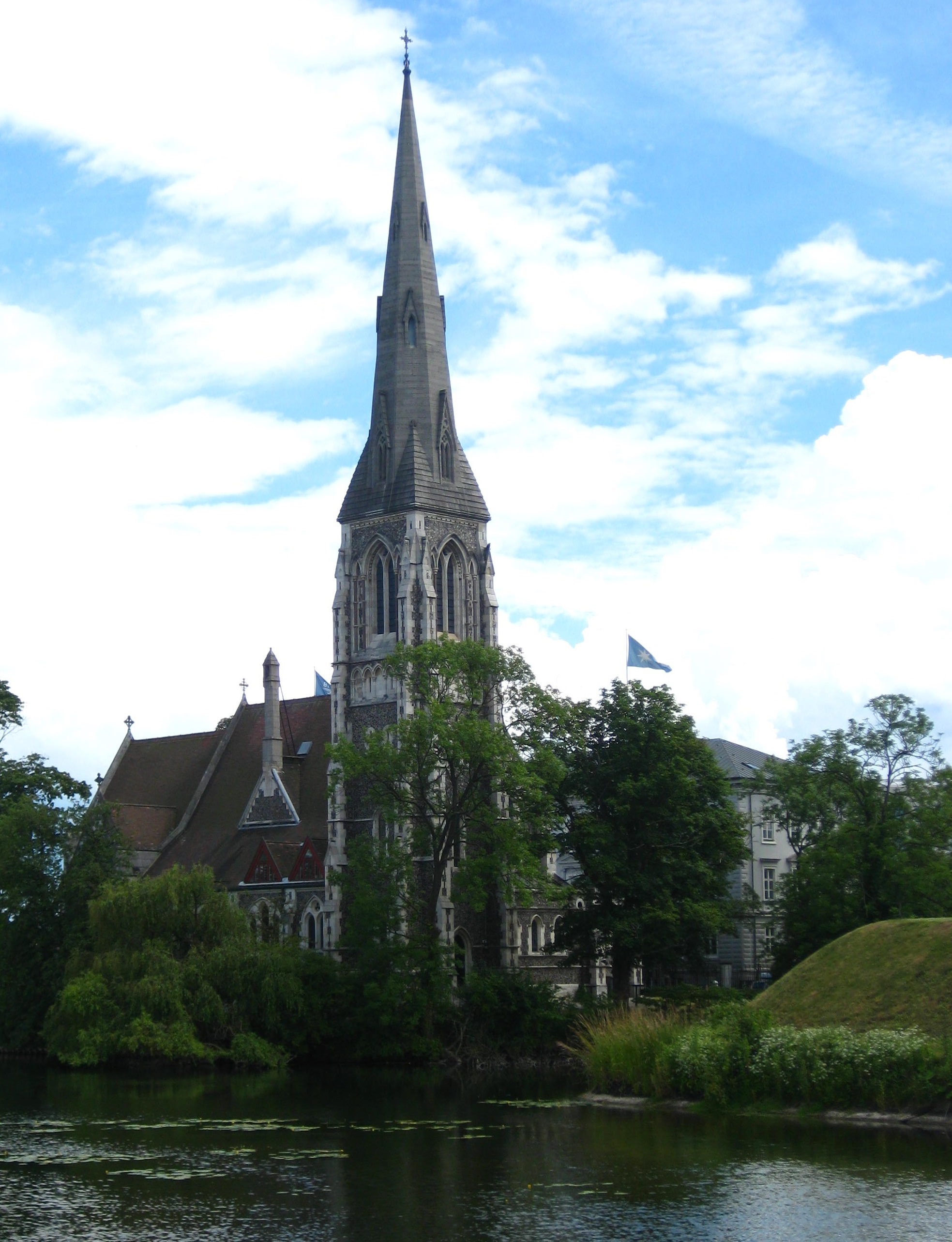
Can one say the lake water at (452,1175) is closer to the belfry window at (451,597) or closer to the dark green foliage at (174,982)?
the dark green foliage at (174,982)

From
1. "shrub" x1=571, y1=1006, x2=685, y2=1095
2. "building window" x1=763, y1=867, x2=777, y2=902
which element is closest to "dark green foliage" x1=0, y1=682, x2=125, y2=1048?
"shrub" x1=571, y1=1006, x2=685, y2=1095

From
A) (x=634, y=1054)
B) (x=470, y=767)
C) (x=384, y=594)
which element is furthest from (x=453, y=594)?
(x=634, y=1054)

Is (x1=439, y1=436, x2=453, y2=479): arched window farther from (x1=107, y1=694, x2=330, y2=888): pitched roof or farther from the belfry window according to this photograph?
(x1=107, y1=694, x2=330, y2=888): pitched roof

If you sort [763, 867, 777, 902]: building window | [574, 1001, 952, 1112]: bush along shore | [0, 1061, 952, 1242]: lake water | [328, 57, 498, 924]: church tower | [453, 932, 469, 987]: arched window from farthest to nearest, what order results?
[763, 867, 777, 902]: building window, [328, 57, 498, 924]: church tower, [453, 932, 469, 987]: arched window, [574, 1001, 952, 1112]: bush along shore, [0, 1061, 952, 1242]: lake water

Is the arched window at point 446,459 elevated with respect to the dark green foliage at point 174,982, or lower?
elevated

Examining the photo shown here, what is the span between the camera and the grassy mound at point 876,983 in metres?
35.4

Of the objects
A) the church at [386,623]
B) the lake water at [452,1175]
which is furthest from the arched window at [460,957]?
the lake water at [452,1175]

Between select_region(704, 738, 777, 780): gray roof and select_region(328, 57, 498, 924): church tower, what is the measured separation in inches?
747

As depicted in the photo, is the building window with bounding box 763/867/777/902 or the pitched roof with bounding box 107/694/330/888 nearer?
the pitched roof with bounding box 107/694/330/888

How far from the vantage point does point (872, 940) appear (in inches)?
1549

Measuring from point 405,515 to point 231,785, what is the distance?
1739 centimetres

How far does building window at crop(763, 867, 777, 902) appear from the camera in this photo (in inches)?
3182

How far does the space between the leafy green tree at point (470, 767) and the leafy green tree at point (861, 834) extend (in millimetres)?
9206

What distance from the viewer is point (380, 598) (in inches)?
2790
